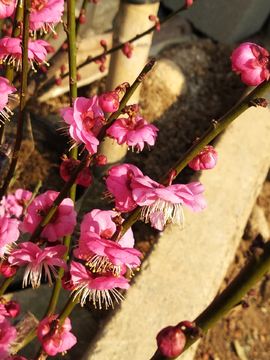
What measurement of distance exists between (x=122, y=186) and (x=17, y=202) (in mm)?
739

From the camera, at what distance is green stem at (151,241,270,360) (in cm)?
45

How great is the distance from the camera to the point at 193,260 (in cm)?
150

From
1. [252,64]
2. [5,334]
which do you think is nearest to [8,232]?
[5,334]

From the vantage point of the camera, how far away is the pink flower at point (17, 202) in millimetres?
1174

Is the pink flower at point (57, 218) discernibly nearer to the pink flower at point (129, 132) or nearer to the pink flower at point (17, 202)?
the pink flower at point (129, 132)

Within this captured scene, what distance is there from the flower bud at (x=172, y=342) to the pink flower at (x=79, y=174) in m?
0.28

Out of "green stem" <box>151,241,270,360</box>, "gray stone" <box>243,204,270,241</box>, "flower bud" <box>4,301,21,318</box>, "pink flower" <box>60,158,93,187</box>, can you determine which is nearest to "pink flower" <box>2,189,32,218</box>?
"flower bud" <box>4,301,21,318</box>

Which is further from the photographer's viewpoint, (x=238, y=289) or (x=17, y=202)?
(x=17, y=202)

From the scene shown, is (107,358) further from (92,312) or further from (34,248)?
(34,248)

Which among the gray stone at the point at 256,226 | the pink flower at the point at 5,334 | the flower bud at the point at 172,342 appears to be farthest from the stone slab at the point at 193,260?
the flower bud at the point at 172,342

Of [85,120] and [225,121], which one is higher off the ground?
[225,121]

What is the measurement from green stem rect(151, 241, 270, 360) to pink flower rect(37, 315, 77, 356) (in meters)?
0.30

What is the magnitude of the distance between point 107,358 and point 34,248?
0.72 meters

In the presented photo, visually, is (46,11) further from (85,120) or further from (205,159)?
(205,159)
